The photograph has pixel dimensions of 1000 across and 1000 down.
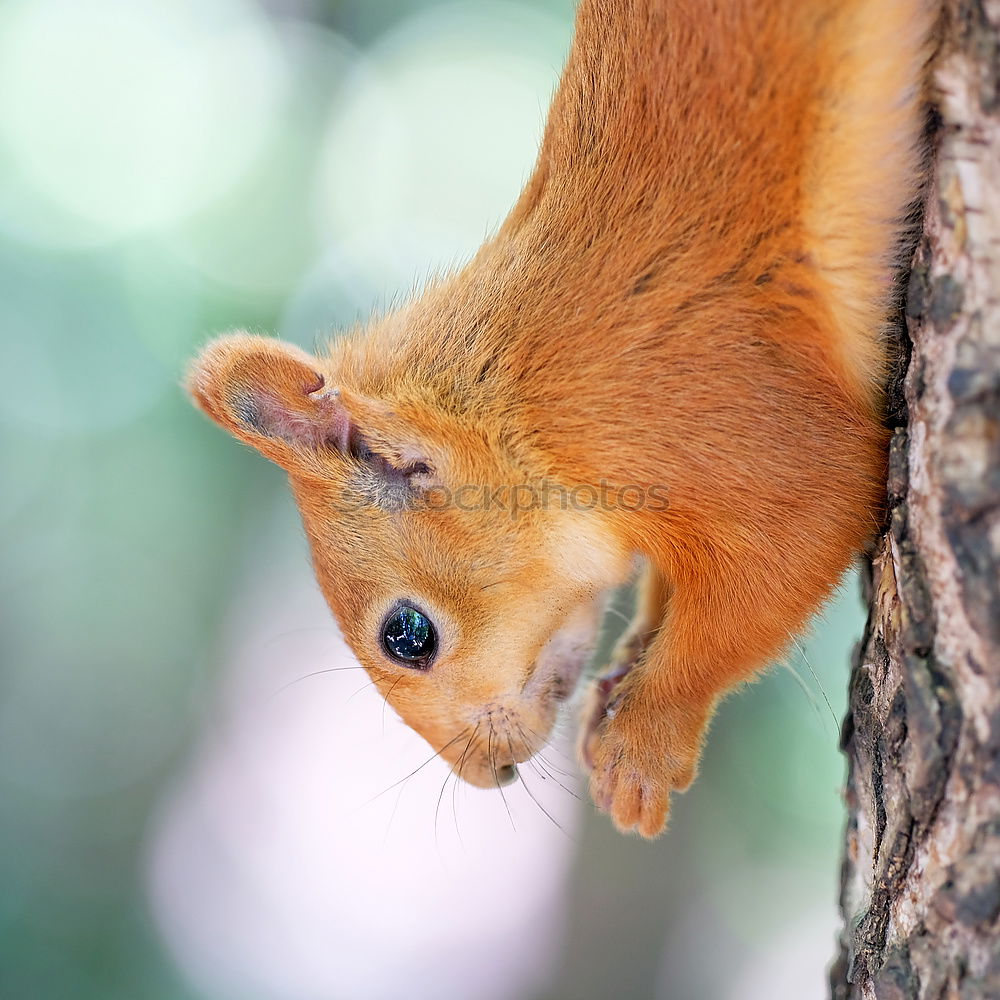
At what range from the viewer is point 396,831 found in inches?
159

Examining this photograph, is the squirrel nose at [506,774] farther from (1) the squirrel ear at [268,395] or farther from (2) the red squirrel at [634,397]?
(1) the squirrel ear at [268,395]

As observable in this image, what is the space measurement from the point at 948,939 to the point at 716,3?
1.39m

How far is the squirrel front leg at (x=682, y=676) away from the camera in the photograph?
176cm

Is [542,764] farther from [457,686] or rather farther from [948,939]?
[948,939]

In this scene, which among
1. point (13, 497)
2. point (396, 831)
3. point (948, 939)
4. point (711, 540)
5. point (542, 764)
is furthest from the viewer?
point (13, 497)

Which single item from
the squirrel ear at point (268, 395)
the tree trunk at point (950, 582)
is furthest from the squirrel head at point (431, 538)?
the tree trunk at point (950, 582)

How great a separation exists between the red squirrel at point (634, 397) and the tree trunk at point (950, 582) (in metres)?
0.19

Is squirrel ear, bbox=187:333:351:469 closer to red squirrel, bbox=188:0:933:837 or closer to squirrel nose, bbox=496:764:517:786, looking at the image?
red squirrel, bbox=188:0:933:837

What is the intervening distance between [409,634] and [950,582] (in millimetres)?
1121

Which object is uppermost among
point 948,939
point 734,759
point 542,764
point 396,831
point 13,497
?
point 948,939

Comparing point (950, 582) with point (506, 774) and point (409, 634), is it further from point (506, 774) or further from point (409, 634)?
point (506, 774)

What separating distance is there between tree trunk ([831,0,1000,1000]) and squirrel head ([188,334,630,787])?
2.18 feet

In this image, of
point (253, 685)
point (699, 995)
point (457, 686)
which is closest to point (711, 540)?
point (457, 686)

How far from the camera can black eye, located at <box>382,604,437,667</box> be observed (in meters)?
1.97
